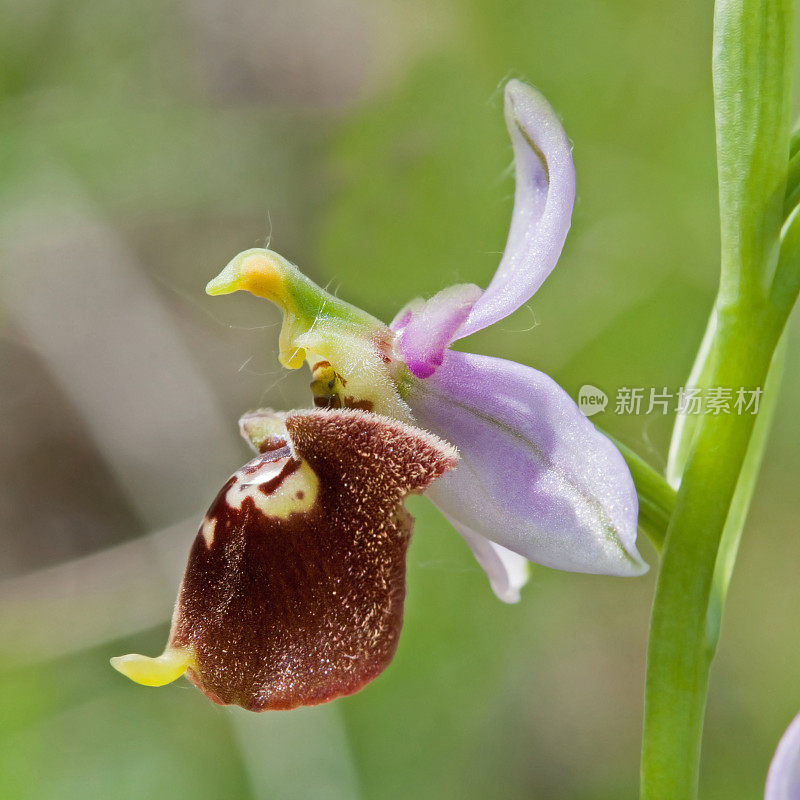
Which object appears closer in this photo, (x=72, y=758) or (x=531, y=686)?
(x=72, y=758)

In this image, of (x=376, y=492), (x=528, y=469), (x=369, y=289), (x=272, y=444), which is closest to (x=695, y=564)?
(x=528, y=469)

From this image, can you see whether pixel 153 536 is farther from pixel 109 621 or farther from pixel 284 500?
pixel 284 500

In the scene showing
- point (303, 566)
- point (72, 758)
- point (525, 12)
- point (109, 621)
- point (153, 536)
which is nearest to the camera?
point (303, 566)

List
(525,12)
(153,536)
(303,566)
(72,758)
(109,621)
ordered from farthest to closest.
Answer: (525,12)
(153,536)
(109,621)
(72,758)
(303,566)

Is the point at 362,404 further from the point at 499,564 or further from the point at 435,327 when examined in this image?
the point at 499,564

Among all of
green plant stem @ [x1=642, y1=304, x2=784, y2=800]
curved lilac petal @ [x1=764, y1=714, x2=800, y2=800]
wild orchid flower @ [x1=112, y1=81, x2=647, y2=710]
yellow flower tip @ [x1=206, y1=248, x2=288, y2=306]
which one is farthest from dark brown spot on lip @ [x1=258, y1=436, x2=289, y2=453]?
curved lilac petal @ [x1=764, y1=714, x2=800, y2=800]

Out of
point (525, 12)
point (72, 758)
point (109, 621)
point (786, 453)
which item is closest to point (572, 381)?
point (786, 453)
